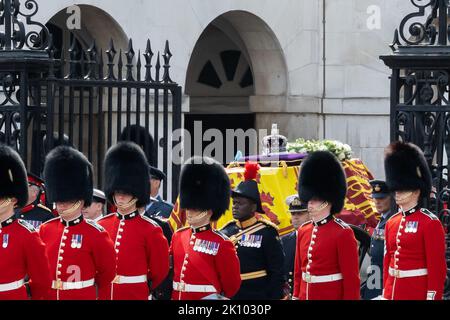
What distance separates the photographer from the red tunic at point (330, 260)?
28.2 feet

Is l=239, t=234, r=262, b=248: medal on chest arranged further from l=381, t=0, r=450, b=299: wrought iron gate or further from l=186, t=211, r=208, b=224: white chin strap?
l=381, t=0, r=450, b=299: wrought iron gate

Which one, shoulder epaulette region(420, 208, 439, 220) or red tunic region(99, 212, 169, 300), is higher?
shoulder epaulette region(420, 208, 439, 220)

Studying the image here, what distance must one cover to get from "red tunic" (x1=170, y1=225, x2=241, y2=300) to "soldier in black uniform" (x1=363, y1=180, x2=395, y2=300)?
1.80 meters

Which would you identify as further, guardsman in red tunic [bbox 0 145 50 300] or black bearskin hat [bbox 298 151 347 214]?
black bearskin hat [bbox 298 151 347 214]

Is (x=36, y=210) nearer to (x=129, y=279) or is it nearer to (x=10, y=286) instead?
(x=129, y=279)

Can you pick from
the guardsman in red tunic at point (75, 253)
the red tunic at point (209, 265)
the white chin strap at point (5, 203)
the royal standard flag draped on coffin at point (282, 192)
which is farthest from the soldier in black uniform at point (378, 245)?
the white chin strap at point (5, 203)

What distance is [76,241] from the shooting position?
8578 millimetres

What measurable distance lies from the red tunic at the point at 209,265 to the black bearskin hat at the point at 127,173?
2.16ft

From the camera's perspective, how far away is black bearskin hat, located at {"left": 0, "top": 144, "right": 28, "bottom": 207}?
8484mm

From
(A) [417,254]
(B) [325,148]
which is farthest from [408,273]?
(B) [325,148]

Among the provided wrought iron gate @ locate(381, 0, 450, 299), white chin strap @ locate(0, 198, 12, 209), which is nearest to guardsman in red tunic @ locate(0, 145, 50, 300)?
white chin strap @ locate(0, 198, 12, 209)

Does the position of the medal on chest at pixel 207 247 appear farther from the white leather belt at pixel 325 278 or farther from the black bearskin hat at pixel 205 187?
the white leather belt at pixel 325 278

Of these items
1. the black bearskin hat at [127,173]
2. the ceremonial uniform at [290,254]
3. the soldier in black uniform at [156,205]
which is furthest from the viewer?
the soldier in black uniform at [156,205]

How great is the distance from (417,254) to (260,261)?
1157 millimetres
